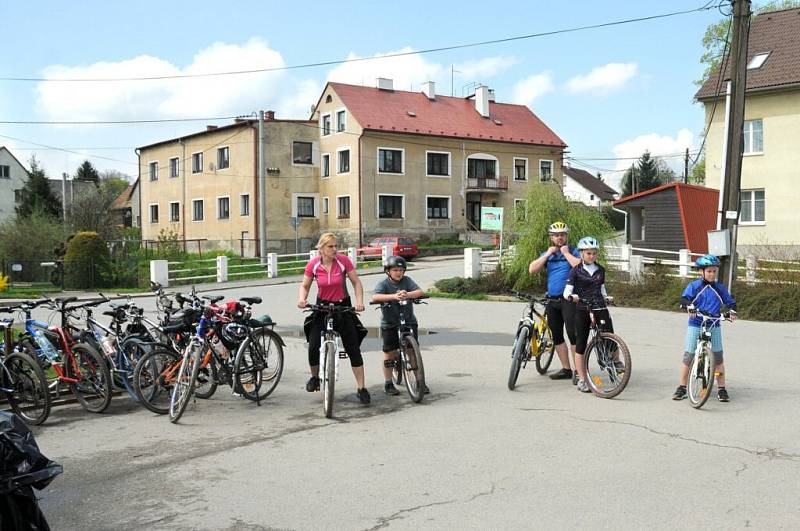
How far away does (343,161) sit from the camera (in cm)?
5100

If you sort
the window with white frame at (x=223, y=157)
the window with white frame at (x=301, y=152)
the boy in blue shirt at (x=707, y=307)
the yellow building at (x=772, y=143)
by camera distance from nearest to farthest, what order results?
the boy in blue shirt at (x=707, y=307) < the yellow building at (x=772, y=143) < the window with white frame at (x=301, y=152) < the window with white frame at (x=223, y=157)

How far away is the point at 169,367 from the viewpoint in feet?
26.8

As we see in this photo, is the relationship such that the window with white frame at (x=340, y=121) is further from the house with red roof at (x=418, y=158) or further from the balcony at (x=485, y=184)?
the balcony at (x=485, y=184)

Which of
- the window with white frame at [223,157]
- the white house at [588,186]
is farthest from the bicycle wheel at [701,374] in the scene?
the white house at [588,186]

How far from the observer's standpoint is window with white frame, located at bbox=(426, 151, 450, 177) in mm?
52969

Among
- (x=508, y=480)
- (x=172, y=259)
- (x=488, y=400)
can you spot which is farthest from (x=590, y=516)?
(x=172, y=259)

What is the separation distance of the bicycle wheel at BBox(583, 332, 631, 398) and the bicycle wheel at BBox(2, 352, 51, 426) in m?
5.74

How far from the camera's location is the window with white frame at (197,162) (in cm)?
5625

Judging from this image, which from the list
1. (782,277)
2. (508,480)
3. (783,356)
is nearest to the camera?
(508,480)

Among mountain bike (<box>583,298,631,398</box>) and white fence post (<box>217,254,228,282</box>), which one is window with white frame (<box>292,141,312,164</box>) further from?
mountain bike (<box>583,298,631,398</box>)

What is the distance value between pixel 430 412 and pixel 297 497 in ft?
9.48

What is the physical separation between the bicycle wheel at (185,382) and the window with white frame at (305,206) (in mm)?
44298

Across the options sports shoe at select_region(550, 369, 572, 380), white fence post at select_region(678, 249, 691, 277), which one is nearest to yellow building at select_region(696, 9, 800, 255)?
white fence post at select_region(678, 249, 691, 277)

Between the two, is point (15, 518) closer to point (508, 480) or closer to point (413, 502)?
point (413, 502)
